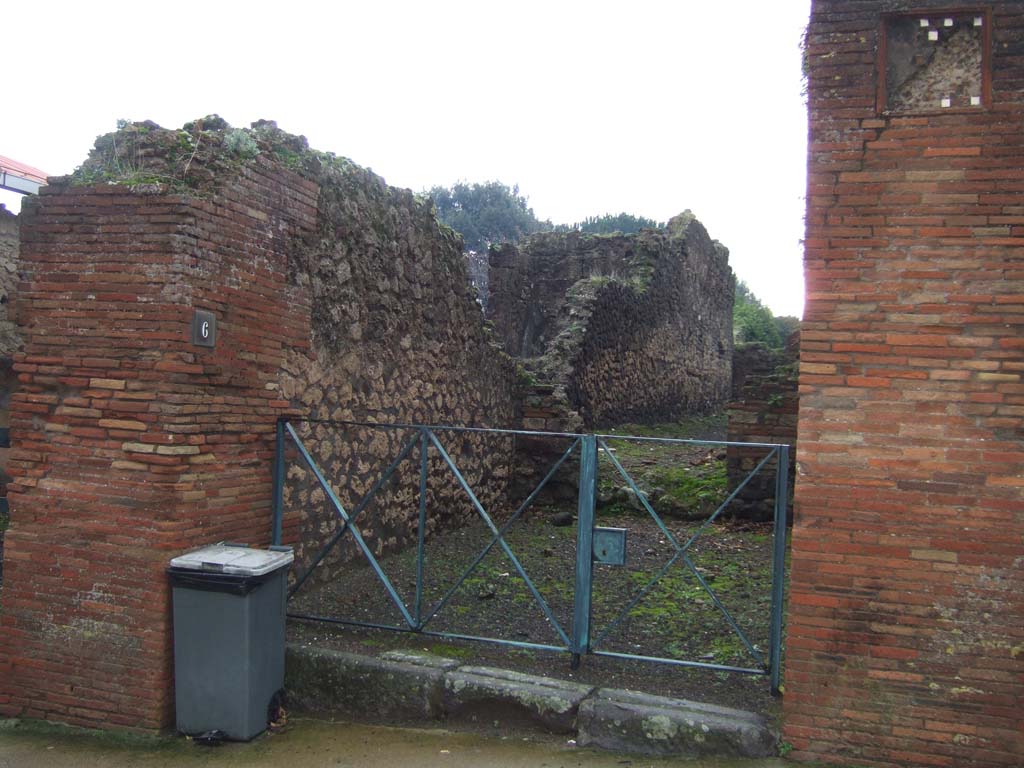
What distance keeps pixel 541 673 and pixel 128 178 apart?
3634mm

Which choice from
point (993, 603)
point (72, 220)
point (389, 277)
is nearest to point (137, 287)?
point (72, 220)

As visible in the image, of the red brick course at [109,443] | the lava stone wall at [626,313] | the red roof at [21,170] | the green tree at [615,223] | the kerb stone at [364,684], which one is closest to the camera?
the red brick course at [109,443]

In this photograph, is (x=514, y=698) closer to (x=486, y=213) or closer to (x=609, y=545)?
(x=609, y=545)

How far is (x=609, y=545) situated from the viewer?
4926 millimetres

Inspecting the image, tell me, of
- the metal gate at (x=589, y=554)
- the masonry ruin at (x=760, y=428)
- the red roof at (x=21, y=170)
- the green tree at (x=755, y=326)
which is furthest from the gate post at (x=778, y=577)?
the green tree at (x=755, y=326)

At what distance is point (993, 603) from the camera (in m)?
3.90

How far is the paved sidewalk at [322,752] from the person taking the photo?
416cm

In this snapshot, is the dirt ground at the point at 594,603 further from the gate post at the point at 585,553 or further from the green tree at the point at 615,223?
the green tree at the point at 615,223

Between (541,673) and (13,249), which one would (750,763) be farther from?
(13,249)

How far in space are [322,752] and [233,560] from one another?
109 centimetres

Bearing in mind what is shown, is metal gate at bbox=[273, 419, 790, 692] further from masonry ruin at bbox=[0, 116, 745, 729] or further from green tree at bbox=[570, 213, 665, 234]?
green tree at bbox=[570, 213, 665, 234]

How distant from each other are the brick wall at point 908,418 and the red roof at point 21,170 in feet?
31.9

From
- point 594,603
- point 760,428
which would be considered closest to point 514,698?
point 594,603

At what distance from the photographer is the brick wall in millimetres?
3908
